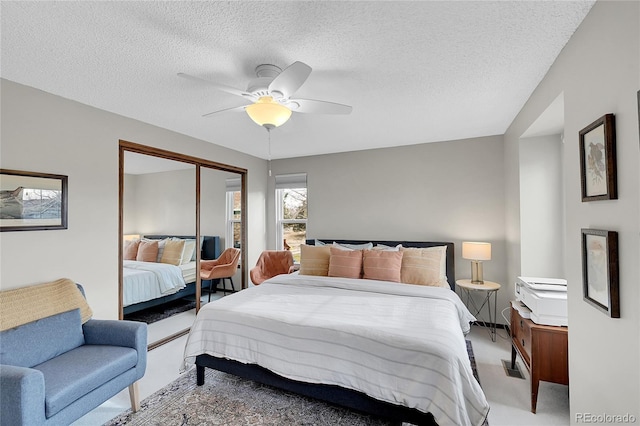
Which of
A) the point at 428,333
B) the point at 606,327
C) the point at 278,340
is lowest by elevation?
the point at 278,340

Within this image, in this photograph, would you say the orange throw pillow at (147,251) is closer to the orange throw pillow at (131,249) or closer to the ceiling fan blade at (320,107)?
the orange throw pillow at (131,249)

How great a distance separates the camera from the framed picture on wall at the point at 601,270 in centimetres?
128

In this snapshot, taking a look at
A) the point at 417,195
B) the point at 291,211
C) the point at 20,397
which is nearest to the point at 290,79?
the point at 20,397

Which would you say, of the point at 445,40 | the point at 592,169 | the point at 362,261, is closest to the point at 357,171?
the point at 362,261

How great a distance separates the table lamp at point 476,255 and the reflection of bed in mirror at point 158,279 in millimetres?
3343

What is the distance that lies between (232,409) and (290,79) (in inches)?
92.6

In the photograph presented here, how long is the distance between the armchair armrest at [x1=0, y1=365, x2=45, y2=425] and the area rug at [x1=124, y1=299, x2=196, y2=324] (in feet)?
5.15

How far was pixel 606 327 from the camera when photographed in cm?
137

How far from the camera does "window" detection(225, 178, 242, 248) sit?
4.38 meters

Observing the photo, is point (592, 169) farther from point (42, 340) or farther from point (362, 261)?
point (42, 340)

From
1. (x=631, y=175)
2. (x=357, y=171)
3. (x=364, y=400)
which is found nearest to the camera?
(x=631, y=175)

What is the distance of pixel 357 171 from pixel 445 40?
9.29 feet

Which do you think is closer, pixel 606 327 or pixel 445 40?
pixel 606 327

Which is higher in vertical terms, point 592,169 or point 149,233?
point 592,169
